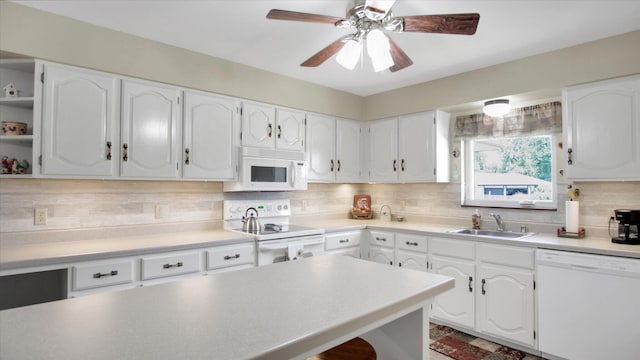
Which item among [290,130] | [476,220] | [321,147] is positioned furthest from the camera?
[321,147]

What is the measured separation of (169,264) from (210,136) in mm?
1084

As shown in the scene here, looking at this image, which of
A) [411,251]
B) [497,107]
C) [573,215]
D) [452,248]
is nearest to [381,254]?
[411,251]

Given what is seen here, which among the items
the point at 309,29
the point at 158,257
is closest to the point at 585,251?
the point at 309,29

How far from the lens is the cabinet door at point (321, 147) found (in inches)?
147

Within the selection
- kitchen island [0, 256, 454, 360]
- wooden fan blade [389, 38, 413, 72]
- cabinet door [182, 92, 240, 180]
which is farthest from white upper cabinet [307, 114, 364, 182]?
kitchen island [0, 256, 454, 360]

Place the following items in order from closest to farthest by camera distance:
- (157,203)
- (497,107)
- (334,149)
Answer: (157,203)
(497,107)
(334,149)

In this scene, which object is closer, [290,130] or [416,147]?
[290,130]

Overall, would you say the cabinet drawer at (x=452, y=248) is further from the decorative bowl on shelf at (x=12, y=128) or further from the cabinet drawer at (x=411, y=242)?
the decorative bowl on shelf at (x=12, y=128)

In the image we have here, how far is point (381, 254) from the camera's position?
11.8ft

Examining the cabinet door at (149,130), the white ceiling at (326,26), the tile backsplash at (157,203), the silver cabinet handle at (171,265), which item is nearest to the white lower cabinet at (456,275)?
the tile backsplash at (157,203)

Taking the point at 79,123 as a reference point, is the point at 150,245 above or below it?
below

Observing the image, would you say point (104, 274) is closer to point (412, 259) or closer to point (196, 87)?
point (196, 87)

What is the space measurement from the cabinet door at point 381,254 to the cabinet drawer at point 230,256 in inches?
53.0

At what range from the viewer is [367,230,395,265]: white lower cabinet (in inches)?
138
